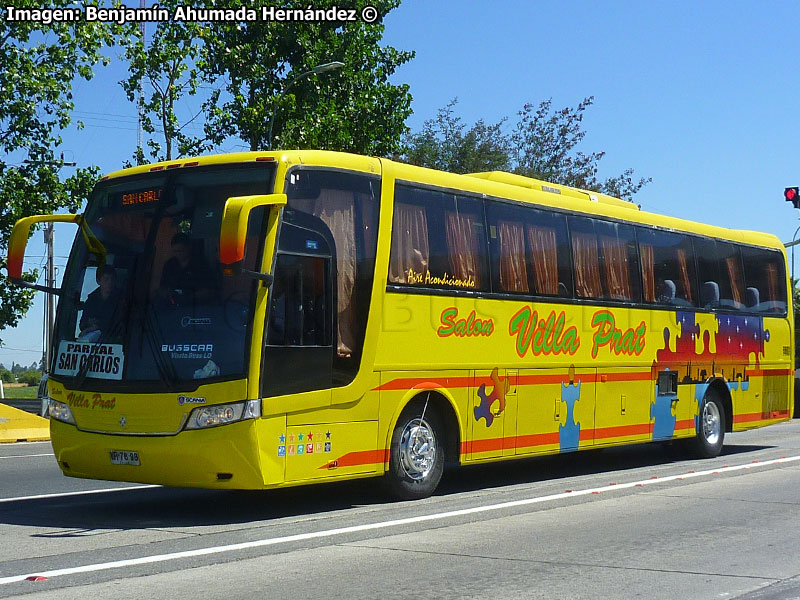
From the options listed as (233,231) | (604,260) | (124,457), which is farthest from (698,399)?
(233,231)

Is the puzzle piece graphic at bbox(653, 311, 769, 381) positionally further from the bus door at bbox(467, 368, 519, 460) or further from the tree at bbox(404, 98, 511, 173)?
the tree at bbox(404, 98, 511, 173)

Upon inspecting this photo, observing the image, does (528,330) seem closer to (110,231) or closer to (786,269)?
(110,231)

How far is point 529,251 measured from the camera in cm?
1380

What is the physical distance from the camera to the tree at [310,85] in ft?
120

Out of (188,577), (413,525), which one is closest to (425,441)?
(413,525)

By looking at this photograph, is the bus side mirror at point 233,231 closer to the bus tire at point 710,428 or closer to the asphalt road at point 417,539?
the asphalt road at point 417,539

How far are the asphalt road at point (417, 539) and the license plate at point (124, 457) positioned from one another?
0.55 m

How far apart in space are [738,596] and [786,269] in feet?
45.7

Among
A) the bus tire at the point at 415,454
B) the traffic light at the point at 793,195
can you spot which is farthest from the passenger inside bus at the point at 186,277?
the traffic light at the point at 793,195

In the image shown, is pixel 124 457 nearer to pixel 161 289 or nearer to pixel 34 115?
pixel 161 289

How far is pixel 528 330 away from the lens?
538 inches

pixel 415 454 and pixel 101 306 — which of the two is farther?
pixel 415 454

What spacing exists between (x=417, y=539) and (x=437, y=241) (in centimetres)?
404

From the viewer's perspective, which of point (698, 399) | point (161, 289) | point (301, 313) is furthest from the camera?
point (698, 399)
